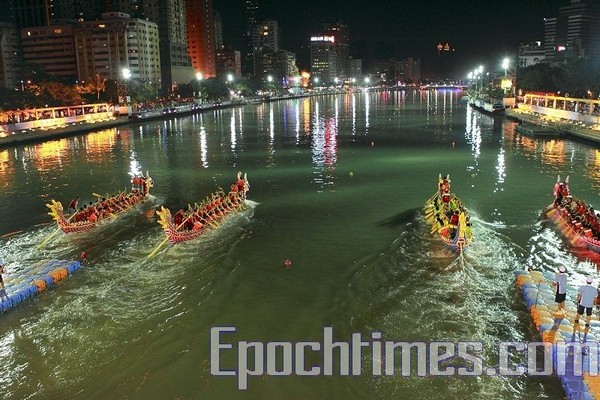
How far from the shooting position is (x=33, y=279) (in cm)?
1463

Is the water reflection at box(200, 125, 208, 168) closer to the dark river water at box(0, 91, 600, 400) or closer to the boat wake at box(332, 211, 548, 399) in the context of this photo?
the dark river water at box(0, 91, 600, 400)

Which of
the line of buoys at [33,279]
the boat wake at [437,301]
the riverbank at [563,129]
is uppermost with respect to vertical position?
the riverbank at [563,129]

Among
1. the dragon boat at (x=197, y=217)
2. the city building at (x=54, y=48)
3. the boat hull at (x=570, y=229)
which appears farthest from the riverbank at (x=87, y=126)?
the city building at (x=54, y=48)

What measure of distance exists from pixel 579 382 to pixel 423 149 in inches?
1334

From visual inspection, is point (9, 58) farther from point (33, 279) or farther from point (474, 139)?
point (33, 279)

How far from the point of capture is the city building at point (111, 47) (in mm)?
141625

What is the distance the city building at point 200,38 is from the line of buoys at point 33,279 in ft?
587

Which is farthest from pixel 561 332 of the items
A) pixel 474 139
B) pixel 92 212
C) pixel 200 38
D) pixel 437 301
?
pixel 200 38

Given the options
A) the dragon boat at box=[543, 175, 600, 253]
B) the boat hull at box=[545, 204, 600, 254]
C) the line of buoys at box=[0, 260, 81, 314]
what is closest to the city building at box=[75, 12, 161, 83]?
the line of buoys at box=[0, 260, 81, 314]

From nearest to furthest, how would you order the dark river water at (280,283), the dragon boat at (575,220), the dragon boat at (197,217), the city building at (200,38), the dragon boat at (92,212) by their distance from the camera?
the dark river water at (280,283) < the dragon boat at (575,220) < the dragon boat at (197,217) < the dragon boat at (92,212) < the city building at (200,38)

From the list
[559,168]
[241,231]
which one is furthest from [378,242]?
[559,168]

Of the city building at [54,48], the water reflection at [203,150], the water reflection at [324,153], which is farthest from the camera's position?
the city building at [54,48]

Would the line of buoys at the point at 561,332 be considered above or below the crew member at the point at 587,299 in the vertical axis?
below

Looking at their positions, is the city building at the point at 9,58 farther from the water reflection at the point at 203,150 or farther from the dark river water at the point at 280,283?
the dark river water at the point at 280,283
